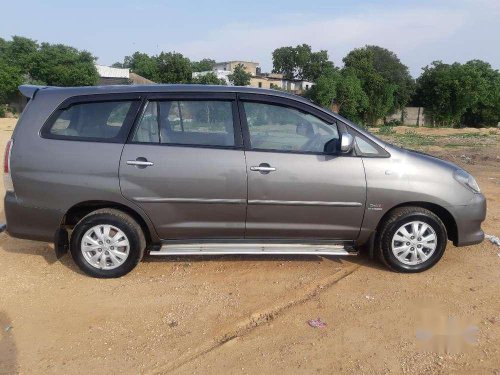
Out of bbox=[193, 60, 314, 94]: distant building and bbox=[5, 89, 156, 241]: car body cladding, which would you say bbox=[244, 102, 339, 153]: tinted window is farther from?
bbox=[193, 60, 314, 94]: distant building

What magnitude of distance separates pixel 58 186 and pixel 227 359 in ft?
7.30

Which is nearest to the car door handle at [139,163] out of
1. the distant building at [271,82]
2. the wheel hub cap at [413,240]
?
the wheel hub cap at [413,240]

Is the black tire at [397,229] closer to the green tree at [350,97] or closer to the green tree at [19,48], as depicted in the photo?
the green tree at [350,97]

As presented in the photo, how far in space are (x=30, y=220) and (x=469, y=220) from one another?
4.15 meters

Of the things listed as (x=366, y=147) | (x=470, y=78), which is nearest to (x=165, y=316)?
(x=366, y=147)

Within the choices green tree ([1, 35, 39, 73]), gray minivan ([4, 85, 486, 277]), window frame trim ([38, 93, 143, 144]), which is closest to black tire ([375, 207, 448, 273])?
gray minivan ([4, 85, 486, 277])

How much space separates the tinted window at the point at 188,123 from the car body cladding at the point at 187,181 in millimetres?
65

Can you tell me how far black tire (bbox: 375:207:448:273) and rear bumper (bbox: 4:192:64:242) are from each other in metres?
3.02

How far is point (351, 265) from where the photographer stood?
14.5 ft

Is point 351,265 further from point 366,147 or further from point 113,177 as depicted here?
point 113,177

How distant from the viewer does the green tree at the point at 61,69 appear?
146 ft

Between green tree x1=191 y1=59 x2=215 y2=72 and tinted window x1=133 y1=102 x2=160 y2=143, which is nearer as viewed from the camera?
tinted window x1=133 y1=102 x2=160 y2=143

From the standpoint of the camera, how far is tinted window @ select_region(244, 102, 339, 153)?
13.1 feet

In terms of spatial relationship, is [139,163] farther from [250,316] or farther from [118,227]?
[250,316]
